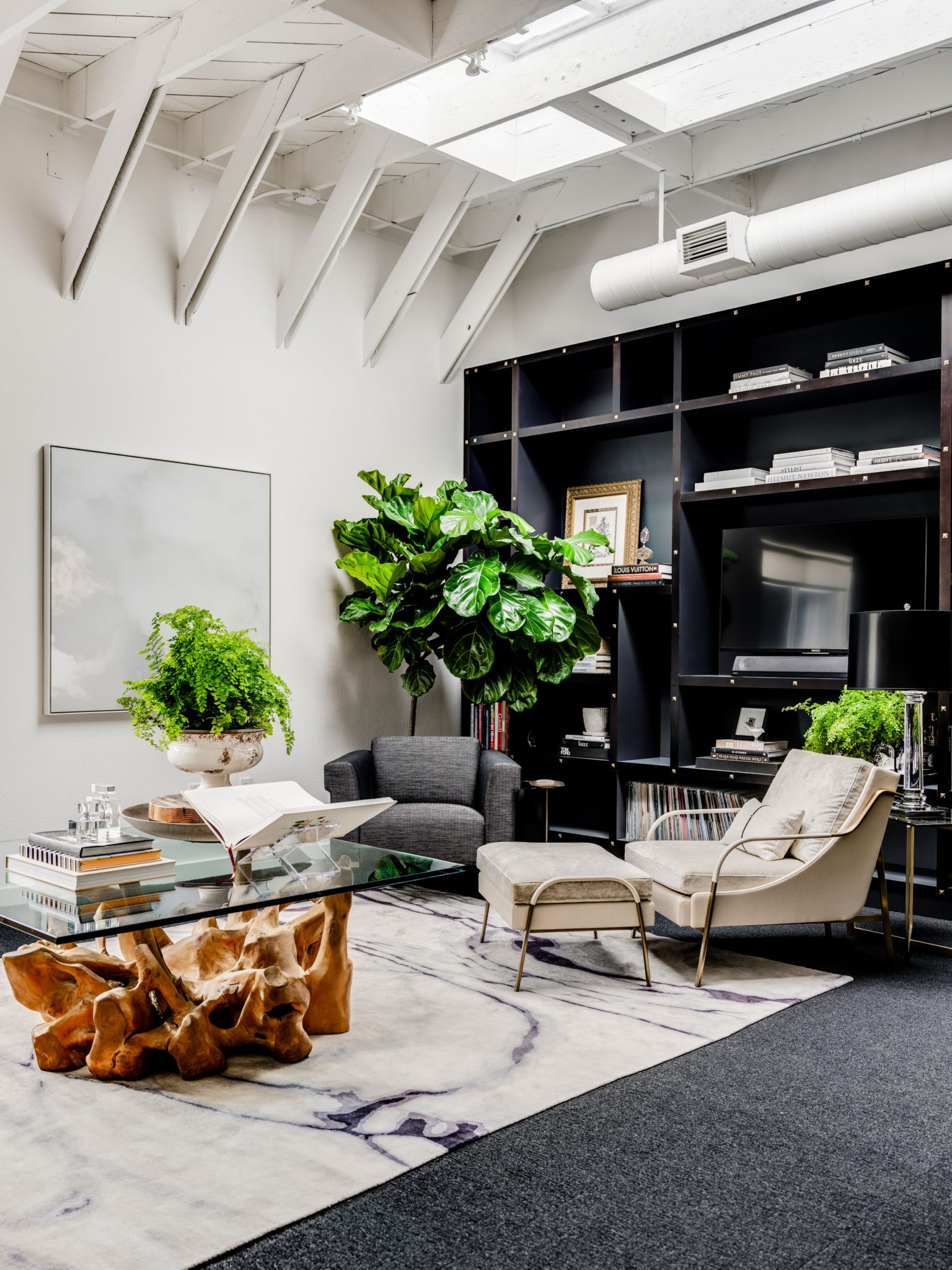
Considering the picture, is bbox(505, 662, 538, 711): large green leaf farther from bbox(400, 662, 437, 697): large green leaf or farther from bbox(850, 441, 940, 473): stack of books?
bbox(850, 441, 940, 473): stack of books

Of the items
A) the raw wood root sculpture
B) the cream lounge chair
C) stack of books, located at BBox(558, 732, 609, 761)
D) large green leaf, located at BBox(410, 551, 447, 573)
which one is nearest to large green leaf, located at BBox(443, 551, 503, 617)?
large green leaf, located at BBox(410, 551, 447, 573)

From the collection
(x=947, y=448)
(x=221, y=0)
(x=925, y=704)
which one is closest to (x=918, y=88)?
(x=947, y=448)

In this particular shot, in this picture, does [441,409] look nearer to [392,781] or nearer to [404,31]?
[392,781]

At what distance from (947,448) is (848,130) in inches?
60.8

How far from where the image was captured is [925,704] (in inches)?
189

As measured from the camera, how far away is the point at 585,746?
5879mm

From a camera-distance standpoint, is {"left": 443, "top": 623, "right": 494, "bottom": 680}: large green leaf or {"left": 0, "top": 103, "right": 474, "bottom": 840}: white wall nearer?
{"left": 0, "top": 103, "right": 474, "bottom": 840}: white wall

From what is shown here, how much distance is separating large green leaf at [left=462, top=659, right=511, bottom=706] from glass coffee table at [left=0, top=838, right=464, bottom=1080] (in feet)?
7.30

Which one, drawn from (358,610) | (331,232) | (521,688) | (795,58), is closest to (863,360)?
(795,58)

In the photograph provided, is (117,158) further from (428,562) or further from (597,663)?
(597,663)

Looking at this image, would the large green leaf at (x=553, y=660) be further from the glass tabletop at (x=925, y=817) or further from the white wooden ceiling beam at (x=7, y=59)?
the white wooden ceiling beam at (x=7, y=59)

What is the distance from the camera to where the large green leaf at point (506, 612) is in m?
5.20

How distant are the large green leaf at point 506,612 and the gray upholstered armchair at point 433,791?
0.63 meters

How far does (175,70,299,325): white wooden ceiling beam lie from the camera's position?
4684mm
